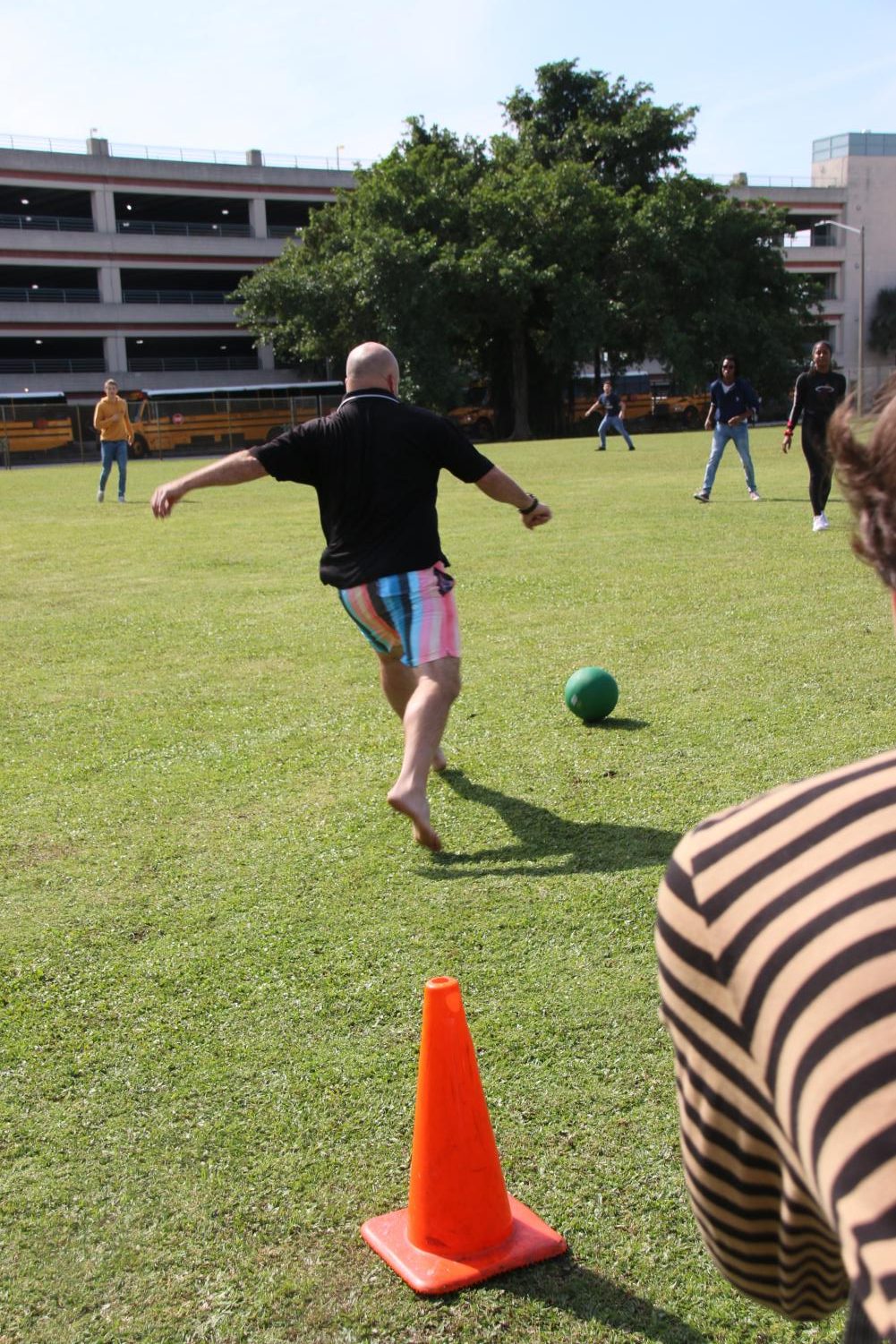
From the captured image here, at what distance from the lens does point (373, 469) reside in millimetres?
5145

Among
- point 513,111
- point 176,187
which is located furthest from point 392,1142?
point 176,187

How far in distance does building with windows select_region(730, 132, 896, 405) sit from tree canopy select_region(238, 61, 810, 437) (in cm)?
2879

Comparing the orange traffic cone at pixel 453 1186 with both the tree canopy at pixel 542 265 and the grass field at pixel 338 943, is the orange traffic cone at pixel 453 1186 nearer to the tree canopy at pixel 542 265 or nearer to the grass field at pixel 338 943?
the grass field at pixel 338 943

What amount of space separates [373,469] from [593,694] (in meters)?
1.90

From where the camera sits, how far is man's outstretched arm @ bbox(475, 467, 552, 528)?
530 cm

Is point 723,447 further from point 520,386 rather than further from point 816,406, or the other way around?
point 520,386

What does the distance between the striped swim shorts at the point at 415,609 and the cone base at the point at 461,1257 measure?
9.21ft

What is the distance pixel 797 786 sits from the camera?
3.56ft

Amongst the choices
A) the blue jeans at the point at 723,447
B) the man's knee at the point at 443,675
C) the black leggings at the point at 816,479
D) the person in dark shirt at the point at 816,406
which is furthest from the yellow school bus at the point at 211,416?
the man's knee at the point at 443,675

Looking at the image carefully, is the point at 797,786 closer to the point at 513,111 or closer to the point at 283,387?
the point at 283,387

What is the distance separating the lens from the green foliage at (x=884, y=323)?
8081 centimetres

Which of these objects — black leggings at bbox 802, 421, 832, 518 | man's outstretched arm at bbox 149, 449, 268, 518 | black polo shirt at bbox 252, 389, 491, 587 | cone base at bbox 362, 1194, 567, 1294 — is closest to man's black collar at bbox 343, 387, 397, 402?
black polo shirt at bbox 252, 389, 491, 587

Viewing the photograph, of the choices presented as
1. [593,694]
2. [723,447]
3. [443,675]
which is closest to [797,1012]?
[443,675]

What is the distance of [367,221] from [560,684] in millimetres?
45116
